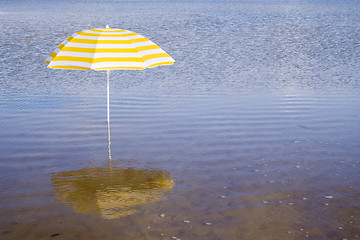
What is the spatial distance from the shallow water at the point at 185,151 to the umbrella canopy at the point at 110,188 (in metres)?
0.02

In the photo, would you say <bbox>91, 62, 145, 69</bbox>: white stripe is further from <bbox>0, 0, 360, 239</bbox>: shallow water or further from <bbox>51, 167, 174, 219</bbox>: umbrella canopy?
<bbox>51, 167, 174, 219</bbox>: umbrella canopy

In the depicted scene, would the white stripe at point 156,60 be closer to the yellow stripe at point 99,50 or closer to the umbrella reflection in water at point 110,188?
the yellow stripe at point 99,50

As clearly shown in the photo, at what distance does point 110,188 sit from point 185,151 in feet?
4.79

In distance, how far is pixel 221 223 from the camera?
14.8 feet

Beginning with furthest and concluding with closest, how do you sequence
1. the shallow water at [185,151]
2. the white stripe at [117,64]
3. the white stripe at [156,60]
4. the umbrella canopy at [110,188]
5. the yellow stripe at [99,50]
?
the white stripe at [156,60], the yellow stripe at [99,50], the white stripe at [117,64], the umbrella canopy at [110,188], the shallow water at [185,151]

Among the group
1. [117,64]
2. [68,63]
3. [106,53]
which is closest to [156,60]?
[117,64]

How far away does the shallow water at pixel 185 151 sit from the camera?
4.55 m

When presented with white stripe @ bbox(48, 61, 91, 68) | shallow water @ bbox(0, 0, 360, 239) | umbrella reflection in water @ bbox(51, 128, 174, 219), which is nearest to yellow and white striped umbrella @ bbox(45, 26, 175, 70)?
white stripe @ bbox(48, 61, 91, 68)

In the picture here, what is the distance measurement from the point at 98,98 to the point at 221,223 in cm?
542

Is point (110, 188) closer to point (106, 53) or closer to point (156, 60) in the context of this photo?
point (106, 53)

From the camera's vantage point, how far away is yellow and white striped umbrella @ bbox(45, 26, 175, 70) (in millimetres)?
6211

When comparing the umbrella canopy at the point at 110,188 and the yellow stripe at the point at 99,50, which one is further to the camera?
the yellow stripe at the point at 99,50

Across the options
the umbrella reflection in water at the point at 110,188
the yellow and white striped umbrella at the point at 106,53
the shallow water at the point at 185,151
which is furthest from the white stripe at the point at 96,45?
the umbrella reflection in water at the point at 110,188

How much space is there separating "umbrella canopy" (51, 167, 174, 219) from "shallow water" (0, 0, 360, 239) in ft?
0.07
